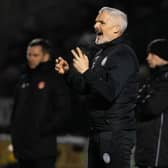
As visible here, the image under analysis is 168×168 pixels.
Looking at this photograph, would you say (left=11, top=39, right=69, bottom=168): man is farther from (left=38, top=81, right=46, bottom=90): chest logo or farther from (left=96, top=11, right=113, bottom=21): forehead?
(left=96, top=11, right=113, bottom=21): forehead

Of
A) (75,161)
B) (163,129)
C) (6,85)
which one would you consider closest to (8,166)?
(75,161)

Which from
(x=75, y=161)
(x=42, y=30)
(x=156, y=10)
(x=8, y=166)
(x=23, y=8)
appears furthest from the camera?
(x=23, y=8)

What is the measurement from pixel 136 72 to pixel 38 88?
1.90 metres

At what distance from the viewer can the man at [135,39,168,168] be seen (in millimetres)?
6289

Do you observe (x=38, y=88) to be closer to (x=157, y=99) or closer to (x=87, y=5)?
(x=157, y=99)

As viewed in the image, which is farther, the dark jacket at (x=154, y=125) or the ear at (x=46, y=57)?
the ear at (x=46, y=57)

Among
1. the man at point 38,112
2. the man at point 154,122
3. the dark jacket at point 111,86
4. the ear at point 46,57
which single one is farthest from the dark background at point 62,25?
the dark jacket at point 111,86

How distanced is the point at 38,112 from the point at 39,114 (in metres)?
0.02

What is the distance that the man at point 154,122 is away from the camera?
6.29m

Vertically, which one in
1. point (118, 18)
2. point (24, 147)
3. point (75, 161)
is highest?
point (118, 18)

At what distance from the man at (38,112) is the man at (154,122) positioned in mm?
1050

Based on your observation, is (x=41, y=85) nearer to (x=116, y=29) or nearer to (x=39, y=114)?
(x=39, y=114)

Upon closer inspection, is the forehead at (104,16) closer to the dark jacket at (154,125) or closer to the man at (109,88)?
the man at (109,88)

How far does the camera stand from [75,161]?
963 centimetres
